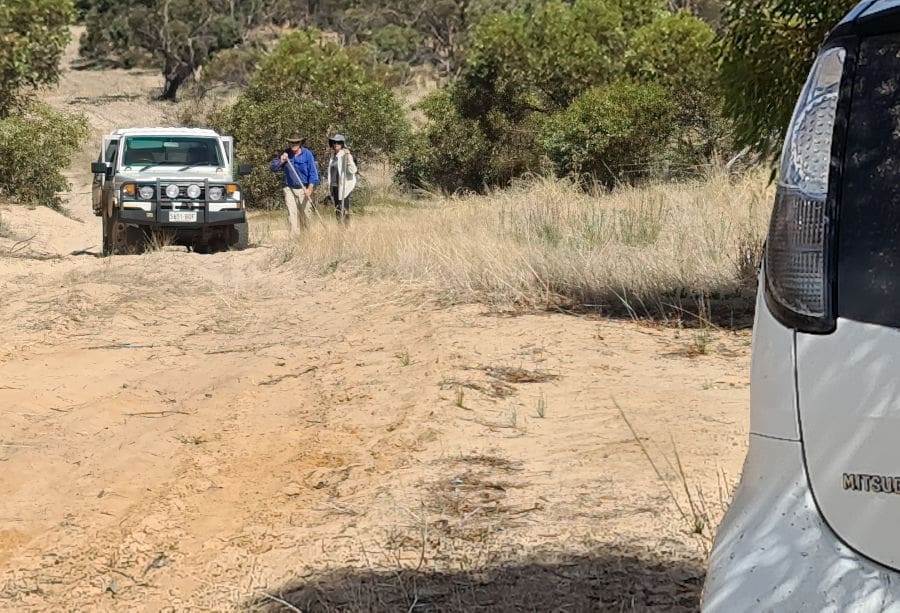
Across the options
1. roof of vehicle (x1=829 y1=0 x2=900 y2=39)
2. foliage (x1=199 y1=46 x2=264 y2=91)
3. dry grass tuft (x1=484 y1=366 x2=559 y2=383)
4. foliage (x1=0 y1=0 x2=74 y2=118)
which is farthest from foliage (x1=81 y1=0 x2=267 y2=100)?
roof of vehicle (x1=829 y1=0 x2=900 y2=39)

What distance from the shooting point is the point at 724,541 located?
230cm

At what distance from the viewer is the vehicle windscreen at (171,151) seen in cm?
1727

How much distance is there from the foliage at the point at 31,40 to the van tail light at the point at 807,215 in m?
18.8

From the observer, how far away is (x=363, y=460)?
5.61m

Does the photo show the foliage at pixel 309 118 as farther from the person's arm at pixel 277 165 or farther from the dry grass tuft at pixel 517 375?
the dry grass tuft at pixel 517 375

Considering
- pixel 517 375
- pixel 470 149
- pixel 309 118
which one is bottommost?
pixel 470 149

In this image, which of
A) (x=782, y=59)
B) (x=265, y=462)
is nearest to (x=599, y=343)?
(x=782, y=59)

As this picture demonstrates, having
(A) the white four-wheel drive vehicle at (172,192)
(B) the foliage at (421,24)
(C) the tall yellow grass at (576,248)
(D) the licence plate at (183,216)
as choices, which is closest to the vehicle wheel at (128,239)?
(A) the white four-wheel drive vehicle at (172,192)

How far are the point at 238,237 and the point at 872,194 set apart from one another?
1572 centimetres

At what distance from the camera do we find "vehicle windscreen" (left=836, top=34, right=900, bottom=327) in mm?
2096

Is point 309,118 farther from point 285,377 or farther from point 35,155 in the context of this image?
point 285,377

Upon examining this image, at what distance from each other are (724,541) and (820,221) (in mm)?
603

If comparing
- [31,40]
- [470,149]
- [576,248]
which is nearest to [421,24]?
[470,149]

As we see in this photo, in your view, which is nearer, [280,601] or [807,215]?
[807,215]
